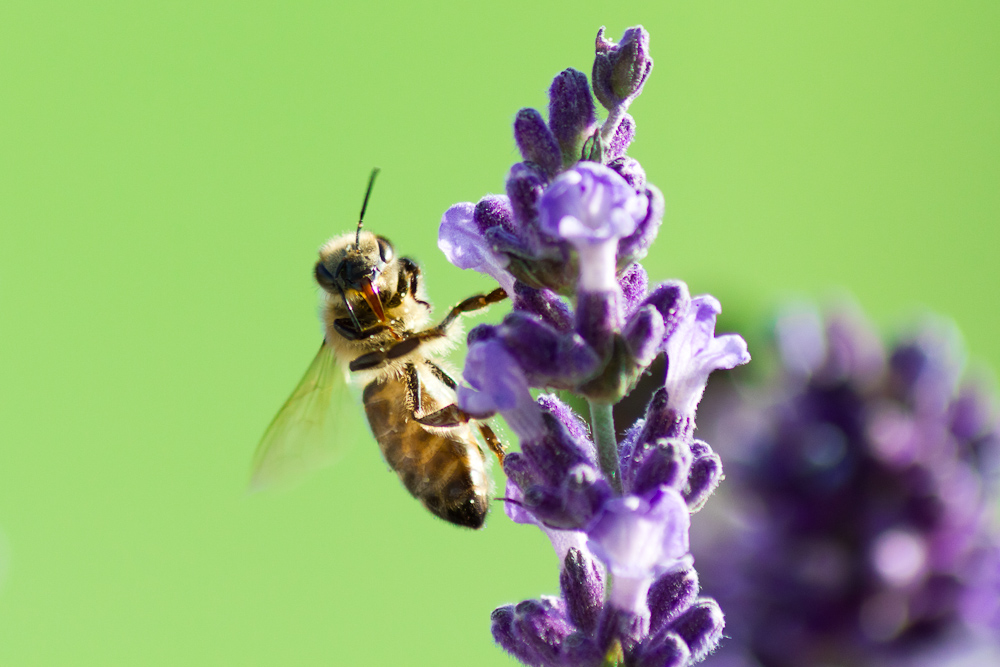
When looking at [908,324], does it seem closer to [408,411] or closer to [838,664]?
[838,664]

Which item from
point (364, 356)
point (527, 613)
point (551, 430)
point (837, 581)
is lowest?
point (837, 581)

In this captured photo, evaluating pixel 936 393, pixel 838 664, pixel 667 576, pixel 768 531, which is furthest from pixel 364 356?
pixel 936 393

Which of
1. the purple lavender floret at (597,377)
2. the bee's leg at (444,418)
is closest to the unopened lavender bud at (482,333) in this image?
the purple lavender floret at (597,377)

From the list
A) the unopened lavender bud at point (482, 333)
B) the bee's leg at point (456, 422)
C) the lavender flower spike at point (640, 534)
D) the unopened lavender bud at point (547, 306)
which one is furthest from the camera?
the bee's leg at point (456, 422)

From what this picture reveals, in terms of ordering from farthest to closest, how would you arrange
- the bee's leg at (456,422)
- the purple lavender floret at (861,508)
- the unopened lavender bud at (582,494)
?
1. the purple lavender floret at (861,508)
2. the bee's leg at (456,422)
3. the unopened lavender bud at (582,494)

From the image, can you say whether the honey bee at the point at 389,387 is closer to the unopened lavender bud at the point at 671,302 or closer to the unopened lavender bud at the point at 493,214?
the unopened lavender bud at the point at 493,214

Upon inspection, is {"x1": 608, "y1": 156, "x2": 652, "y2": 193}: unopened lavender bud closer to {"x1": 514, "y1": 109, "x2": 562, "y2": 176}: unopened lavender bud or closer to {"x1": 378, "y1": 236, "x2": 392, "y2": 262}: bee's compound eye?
{"x1": 514, "y1": 109, "x2": 562, "y2": 176}: unopened lavender bud

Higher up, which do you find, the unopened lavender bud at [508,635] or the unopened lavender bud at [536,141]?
the unopened lavender bud at [536,141]
